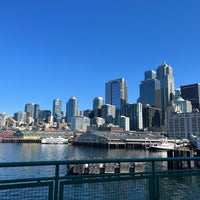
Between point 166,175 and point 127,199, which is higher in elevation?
point 166,175

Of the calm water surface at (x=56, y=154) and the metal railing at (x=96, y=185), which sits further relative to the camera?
the calm water surface at (x=56, y=154)

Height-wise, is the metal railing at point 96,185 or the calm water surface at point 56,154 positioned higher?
the metal railing at point 96,185

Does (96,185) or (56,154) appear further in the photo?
(56,154)

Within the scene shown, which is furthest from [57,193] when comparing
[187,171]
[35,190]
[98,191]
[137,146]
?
[137,146]

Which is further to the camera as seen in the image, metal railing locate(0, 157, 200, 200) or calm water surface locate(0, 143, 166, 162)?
calm water surface locate(0, 143, 166, 162)

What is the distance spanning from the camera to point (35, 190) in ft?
17.1

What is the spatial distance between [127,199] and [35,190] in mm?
2232

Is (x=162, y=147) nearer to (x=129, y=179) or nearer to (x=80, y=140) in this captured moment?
(x=80, y=140)

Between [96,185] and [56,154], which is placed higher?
[96,185]

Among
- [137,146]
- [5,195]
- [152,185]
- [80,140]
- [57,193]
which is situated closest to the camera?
[5,195]

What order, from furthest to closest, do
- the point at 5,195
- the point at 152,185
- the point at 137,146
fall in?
the point at 137,146 → the point at 152,185 → the point at 5,195

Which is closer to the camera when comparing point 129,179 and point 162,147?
point 129,179

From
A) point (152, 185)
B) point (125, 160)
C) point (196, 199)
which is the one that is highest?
point (125, 160)

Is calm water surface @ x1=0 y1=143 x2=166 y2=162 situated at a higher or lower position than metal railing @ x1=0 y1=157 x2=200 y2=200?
lower
